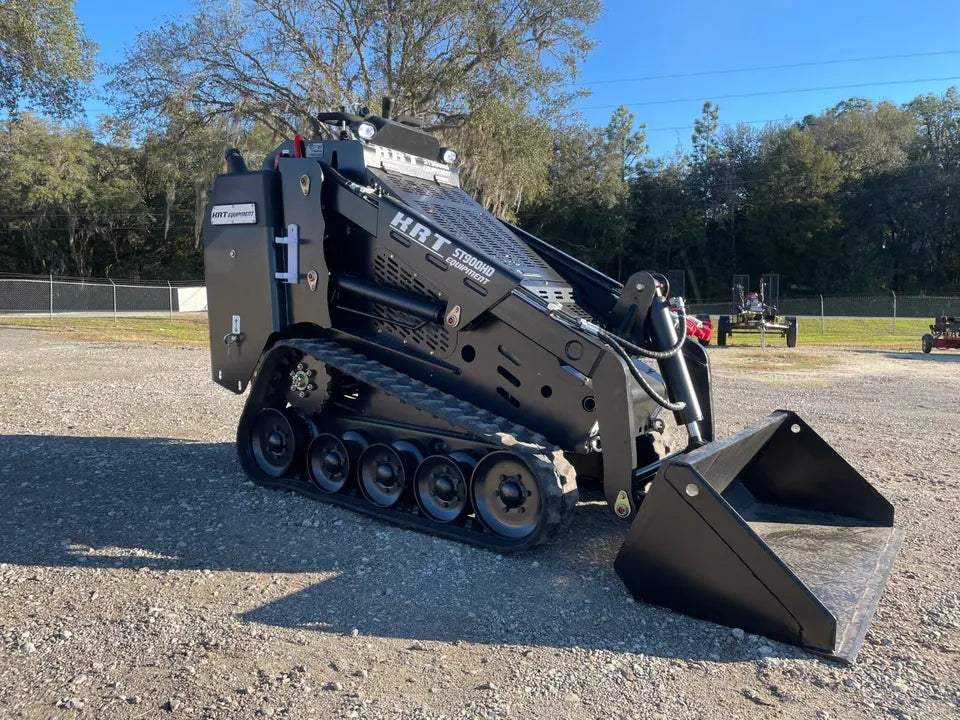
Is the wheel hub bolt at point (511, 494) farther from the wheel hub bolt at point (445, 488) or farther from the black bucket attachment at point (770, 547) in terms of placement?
the black bucket attachment at point (770, 547)

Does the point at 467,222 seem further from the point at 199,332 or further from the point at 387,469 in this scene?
the point at 199,332

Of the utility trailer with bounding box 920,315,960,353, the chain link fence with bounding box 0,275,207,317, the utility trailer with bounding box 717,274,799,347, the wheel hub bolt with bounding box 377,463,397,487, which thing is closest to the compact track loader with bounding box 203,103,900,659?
the wheel hub bolt with bounding box 377,463,397,487

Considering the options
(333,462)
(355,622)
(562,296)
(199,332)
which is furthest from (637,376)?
(199,332)

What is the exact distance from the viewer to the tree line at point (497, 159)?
23812 millimetres

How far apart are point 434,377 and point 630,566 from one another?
6.88ft

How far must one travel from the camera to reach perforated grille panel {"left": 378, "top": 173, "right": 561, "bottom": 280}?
573 cm

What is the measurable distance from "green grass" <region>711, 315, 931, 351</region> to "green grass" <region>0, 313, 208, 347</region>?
647 inches

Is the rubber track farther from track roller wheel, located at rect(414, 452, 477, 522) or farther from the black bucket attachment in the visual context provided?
the black bucket attachment

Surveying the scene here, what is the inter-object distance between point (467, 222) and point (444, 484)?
2.22 metres

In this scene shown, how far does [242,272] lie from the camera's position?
6324 millimetres

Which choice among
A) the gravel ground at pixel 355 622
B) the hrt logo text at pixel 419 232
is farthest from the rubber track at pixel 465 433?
the hrt logo text at pixel 419 232

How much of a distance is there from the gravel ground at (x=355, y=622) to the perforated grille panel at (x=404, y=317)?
53.2 inches

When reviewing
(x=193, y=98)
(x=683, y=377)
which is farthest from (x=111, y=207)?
(x=683, y=377)

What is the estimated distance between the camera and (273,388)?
6.16 m
